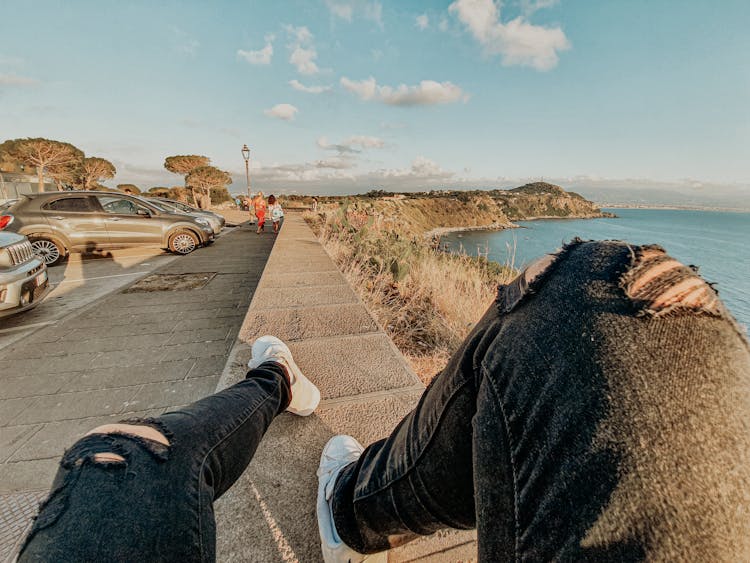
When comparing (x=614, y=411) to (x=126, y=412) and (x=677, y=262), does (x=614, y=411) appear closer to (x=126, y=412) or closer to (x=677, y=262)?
(x=677, y=262)

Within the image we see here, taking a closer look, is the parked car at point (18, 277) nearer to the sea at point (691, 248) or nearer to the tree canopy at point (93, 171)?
the sea at point (691, 248)

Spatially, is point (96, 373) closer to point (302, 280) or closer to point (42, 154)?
point (302, 280)

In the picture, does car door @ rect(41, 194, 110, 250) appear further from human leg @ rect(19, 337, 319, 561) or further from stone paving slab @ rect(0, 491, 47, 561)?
human leg @ rect(19, 337, 319, 561)

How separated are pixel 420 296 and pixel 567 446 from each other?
3781 mm

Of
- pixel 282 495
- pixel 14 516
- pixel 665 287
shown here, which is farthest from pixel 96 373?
pixel 665 287

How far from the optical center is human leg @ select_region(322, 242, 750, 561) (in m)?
0.39

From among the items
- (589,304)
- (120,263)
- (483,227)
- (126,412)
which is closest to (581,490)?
(589,304)

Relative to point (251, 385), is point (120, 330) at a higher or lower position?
Answer: lower

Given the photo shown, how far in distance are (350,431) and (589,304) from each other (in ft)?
4.20

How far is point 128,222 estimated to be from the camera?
23.7ft

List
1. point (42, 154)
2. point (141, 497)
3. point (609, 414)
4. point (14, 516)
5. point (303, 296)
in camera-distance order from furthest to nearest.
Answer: point (42, 154) → point (303, 296) → point (14, 516) → point (141, 497) → point (609, 414)

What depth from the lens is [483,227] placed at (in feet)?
201

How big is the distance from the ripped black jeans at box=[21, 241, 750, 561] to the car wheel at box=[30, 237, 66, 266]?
8279 mm

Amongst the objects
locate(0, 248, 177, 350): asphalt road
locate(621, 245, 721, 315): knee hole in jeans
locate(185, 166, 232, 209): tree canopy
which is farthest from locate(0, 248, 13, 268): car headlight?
locate(185, 166, 232, 209): tree canopy
